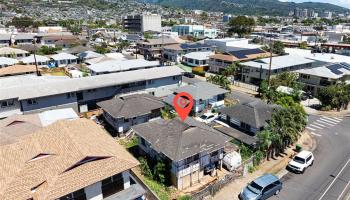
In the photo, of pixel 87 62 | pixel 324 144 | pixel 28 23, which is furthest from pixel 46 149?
pixel 28 23

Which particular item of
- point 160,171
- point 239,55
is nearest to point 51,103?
point 160,171

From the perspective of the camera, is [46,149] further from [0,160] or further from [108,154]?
[108,154]

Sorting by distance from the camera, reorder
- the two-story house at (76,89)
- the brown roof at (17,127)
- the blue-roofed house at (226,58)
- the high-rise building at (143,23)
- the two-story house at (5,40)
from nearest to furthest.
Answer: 1. the brown roof at (17,127)
2. the two-story house at (76,89)
3. the blue-roofed house at (226,58)
4. the two-story house at (5,40)
5. the high-rise building at (143,23)

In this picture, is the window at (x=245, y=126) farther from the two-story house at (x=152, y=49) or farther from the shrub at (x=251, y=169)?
the two-story house at (x=152, y=49)

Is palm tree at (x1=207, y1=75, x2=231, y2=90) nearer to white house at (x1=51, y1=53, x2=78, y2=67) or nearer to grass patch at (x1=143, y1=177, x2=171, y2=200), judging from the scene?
grass patch at (x1=143, y1=177, x2=171, y2=200)

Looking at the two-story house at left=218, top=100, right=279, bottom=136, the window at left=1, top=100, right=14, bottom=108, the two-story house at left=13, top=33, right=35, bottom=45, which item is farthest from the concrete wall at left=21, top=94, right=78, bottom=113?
the two-story house at left=13, top=33, right=35, bottom=45

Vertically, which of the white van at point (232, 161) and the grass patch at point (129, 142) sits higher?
the white van at point (232, 161)

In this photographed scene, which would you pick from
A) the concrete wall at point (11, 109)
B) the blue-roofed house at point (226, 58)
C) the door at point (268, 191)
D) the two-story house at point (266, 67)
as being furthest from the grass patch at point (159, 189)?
the blue-roofed house at point (226, 58)
